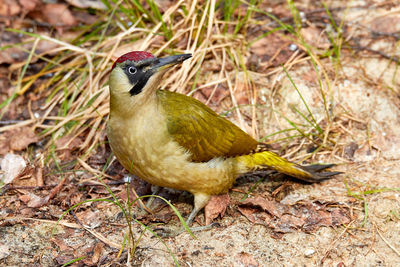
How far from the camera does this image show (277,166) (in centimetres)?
376

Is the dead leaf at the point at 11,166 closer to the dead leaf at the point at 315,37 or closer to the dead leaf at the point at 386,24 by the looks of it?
the dead leaf at the point at 315,37

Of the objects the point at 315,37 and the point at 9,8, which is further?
the point at 9,8

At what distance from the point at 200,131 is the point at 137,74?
0.65m

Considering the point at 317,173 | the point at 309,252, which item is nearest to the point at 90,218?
the point at 309,252

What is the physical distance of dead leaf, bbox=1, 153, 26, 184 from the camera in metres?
3.83

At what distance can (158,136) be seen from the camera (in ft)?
10.4

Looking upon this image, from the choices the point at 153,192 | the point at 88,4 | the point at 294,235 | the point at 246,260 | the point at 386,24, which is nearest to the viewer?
the point at 246,260

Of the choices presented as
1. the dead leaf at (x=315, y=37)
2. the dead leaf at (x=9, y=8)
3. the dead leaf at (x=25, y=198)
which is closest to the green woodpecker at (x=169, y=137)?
the dead leaf at (x=25, y=198)

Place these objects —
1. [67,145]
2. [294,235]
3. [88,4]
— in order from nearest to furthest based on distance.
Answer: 1. [294,235]
2. [67,145]
3. [88,4]

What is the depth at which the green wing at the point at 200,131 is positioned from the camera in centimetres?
326

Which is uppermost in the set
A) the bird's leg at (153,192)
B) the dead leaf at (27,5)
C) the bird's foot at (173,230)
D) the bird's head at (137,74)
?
the bird's head at (137,74)

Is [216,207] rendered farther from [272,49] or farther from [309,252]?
[272,49]

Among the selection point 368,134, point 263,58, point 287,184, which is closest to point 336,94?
point 368,134

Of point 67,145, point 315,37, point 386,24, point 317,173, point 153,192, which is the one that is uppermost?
point 386,24
